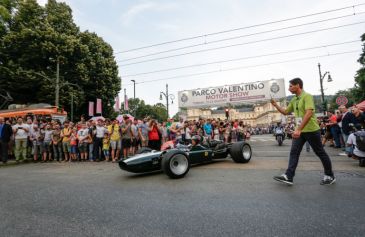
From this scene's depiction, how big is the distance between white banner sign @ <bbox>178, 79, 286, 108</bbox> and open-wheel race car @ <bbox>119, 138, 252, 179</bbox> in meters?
16.8

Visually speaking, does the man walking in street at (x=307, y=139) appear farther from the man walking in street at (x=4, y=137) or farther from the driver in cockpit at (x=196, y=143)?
the man walking in street at (x=4, y=137)

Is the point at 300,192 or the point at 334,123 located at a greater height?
the point at 334,123

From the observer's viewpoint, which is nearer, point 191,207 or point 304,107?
point 191,207

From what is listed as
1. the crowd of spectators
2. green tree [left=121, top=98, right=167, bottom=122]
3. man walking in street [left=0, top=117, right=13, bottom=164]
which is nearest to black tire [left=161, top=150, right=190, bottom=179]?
the crowd of spectators

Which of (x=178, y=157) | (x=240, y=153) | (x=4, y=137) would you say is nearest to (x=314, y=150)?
(x=178, y=157)

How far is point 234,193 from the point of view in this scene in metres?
3.95

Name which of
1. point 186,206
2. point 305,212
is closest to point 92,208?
point 186,206

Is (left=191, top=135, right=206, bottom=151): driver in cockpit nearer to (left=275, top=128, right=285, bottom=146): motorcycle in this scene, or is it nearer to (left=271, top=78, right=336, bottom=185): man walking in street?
(left=271, top=78, right=336, bottom=185): man walking in street

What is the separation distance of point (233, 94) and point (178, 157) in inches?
761

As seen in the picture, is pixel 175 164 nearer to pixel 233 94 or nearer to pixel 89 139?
pixel 89 139

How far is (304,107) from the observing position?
14.4 feet

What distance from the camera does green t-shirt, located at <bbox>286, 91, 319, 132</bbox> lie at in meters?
4.25

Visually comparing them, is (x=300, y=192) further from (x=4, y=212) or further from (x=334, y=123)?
(x=334, y=123)

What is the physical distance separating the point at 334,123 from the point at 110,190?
32.8 ft
